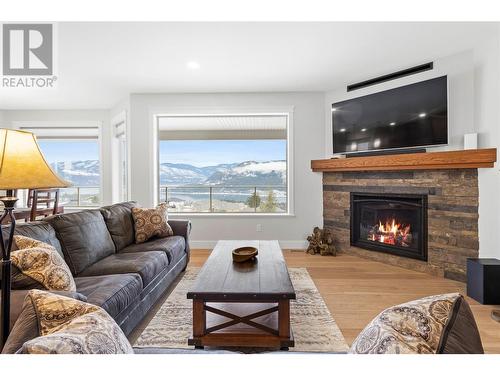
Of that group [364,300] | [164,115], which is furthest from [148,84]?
[364,300]

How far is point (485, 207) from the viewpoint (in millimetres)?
3061

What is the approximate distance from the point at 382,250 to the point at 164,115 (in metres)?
4.02

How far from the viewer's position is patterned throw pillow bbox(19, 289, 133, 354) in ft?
2.09

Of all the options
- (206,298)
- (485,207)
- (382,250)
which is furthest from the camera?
(382,250)

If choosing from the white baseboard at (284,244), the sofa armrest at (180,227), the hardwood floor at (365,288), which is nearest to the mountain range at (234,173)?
the white baseboard at (284,244)

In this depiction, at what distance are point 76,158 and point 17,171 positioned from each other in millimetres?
5785

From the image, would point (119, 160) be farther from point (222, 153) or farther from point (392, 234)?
point (392, 234)

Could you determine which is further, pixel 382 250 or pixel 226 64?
pixel 382 250

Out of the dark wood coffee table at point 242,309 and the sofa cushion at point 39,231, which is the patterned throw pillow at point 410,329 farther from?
the sofa cushion at point 39,231

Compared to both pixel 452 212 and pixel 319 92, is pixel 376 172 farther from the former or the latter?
pixel 319 92

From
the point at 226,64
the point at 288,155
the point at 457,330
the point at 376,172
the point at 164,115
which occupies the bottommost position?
the point at 457,330

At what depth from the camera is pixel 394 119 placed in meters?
3.85

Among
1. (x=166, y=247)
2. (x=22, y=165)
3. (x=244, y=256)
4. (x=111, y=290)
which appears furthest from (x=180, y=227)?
(x=22, y=165)

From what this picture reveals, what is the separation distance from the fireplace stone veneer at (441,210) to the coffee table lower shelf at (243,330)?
2500 millimetres
